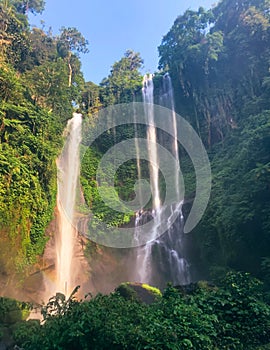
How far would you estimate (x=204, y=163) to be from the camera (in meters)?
17.9

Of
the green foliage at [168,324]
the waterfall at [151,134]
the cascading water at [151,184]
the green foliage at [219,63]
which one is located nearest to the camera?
the green foliage at [168,324]

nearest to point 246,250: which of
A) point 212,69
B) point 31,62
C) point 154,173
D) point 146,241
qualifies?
point 146,241

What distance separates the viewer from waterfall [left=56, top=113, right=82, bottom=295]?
1341cm

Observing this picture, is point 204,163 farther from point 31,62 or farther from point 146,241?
point 31,62

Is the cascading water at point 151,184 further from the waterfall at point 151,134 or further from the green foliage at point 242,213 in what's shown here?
the green foliage at point 242,213

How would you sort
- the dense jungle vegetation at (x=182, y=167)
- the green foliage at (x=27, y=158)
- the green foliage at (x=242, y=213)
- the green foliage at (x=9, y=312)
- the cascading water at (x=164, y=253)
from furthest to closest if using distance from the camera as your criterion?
the cascading water at (x=164, y=253) → the green foliage at (x=27, y=158) → the green foliage at (x=242, y=213) → the green foliage at (x=9, y=312) → the dense jungle vegetation at (x=182, y=167)

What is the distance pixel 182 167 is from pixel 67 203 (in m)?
7.09

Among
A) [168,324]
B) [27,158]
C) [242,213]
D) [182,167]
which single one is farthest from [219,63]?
[168,324]

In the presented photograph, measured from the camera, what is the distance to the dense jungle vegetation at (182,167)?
4691 millimetres

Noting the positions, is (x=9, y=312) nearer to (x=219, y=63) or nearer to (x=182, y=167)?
(x=182, y=167)

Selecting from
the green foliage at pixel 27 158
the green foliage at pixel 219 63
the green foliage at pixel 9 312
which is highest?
the green foliage at pixel 219 63

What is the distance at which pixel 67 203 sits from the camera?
1586 cm

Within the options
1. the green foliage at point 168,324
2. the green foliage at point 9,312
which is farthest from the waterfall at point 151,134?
the green foliage at point 168,324

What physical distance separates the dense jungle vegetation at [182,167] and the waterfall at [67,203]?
84 cm
